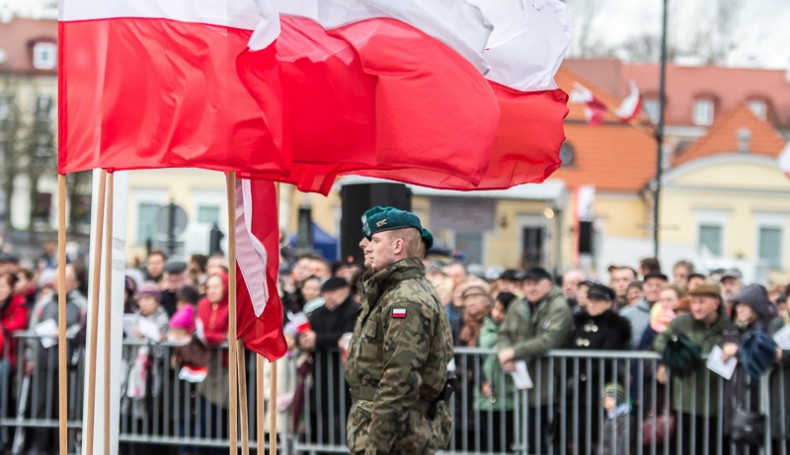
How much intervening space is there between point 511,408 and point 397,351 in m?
4.75

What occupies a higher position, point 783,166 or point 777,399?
point 783,166

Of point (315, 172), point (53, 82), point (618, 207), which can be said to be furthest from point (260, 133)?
point (53, 82)

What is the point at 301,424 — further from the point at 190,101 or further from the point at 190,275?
the point at 190,101

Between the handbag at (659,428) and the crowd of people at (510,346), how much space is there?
0.08ft

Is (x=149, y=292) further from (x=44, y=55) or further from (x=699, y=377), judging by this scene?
(x=44, y=55)

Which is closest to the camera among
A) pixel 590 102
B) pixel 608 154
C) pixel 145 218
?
pixel 590 102

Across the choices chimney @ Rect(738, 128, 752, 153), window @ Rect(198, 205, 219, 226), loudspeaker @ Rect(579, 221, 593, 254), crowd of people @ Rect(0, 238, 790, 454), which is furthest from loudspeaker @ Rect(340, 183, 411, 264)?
chimney @ Rect(738, 128, 752, 153)

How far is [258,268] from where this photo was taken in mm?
7398

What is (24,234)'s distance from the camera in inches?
2475

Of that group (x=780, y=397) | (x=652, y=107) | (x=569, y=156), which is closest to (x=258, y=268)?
(x=780, y=397)

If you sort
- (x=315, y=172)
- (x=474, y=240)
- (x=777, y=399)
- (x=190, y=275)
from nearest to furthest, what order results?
(x=315, y=172) → (x=777, y=399) → (x=190, y=275) → (x=474, y=240)

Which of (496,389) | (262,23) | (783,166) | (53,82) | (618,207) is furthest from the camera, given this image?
(53,82)

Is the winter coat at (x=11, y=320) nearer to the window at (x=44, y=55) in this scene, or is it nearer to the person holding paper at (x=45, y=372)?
the person holding paper at (x=45, y=372)

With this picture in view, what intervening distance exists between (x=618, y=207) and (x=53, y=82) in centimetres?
2873
